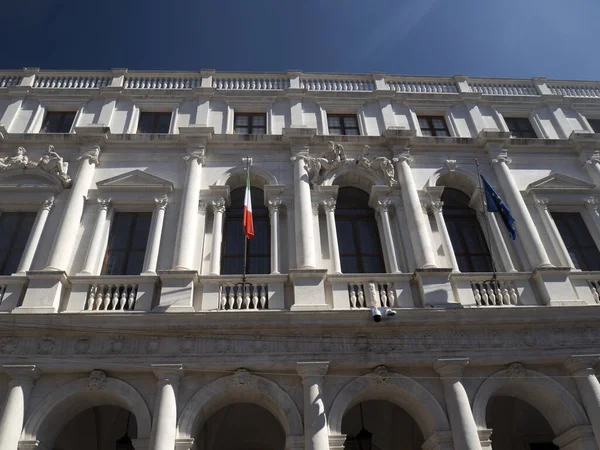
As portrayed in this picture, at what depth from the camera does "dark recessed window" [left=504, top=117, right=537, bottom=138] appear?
708 inches

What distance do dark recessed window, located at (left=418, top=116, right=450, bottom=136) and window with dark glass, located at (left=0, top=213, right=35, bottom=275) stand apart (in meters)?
13.4

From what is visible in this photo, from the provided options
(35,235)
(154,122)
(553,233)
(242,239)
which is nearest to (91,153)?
(154,122)

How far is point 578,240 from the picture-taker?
14969 mm

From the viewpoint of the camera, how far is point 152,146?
15938mm

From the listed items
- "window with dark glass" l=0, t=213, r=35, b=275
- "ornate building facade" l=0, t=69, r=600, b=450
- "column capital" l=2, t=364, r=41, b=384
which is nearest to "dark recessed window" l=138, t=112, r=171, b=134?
"ornate building facade" l=0, t=69, r=600, b=450

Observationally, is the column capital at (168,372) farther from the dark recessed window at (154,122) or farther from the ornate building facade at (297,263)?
the dark recessed window at (154,122)

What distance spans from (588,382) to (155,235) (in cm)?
1160

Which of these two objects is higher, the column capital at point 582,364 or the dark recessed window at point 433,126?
the dark recessed window at point 433,126

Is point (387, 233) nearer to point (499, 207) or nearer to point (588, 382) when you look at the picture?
point (499, 207)

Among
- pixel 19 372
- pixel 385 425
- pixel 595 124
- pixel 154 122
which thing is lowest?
pixel 385 425

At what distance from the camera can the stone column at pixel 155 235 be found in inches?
512

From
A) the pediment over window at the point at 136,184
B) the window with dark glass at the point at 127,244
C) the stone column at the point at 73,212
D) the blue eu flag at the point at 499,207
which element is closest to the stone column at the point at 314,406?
the window with dark glass at the point at 127,244

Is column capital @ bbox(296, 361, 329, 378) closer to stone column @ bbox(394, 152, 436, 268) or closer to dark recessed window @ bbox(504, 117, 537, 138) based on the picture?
stone column @ bbox(394, 152, 436, 268)

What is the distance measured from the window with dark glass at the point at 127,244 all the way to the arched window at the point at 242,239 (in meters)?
2.37
